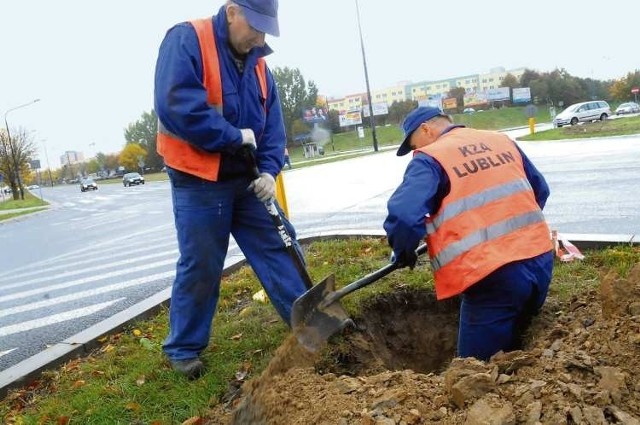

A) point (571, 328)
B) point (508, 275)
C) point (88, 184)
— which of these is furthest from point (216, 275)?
point (88, 184)

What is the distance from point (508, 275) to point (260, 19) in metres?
1.73

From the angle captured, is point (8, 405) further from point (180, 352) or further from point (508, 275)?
point (508, 275)

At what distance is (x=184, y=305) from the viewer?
10.4 ft

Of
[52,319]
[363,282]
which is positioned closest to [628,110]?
[52,319]

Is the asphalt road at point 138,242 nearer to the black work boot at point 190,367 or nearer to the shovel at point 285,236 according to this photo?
the black work boot at point 190,367

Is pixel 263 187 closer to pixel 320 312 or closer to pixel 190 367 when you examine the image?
pixel 320 312

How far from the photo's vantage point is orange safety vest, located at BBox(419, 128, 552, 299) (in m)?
2.57

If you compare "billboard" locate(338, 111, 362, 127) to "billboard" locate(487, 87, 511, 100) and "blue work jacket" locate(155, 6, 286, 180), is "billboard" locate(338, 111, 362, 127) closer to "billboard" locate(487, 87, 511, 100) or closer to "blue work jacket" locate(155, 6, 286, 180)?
"billboard" locate(487, 87, 511, 100)

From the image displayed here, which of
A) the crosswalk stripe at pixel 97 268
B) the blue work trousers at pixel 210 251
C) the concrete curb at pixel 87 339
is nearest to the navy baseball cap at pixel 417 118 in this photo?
the blue work trousers at pixel 210 251

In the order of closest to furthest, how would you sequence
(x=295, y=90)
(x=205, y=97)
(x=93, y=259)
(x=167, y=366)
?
1. (x=205, y=97)
2. (x=167, y=366)
3. (x=93, y=259)
4. (x=295, y=90)

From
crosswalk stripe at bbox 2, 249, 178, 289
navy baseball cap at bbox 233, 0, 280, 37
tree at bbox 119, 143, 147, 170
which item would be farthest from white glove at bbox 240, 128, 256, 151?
tree at bbox 119, 143, 147, 170

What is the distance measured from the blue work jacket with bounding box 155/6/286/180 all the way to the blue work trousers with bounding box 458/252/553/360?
141 cm

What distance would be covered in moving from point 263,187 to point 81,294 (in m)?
4.24

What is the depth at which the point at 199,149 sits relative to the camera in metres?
2.99
